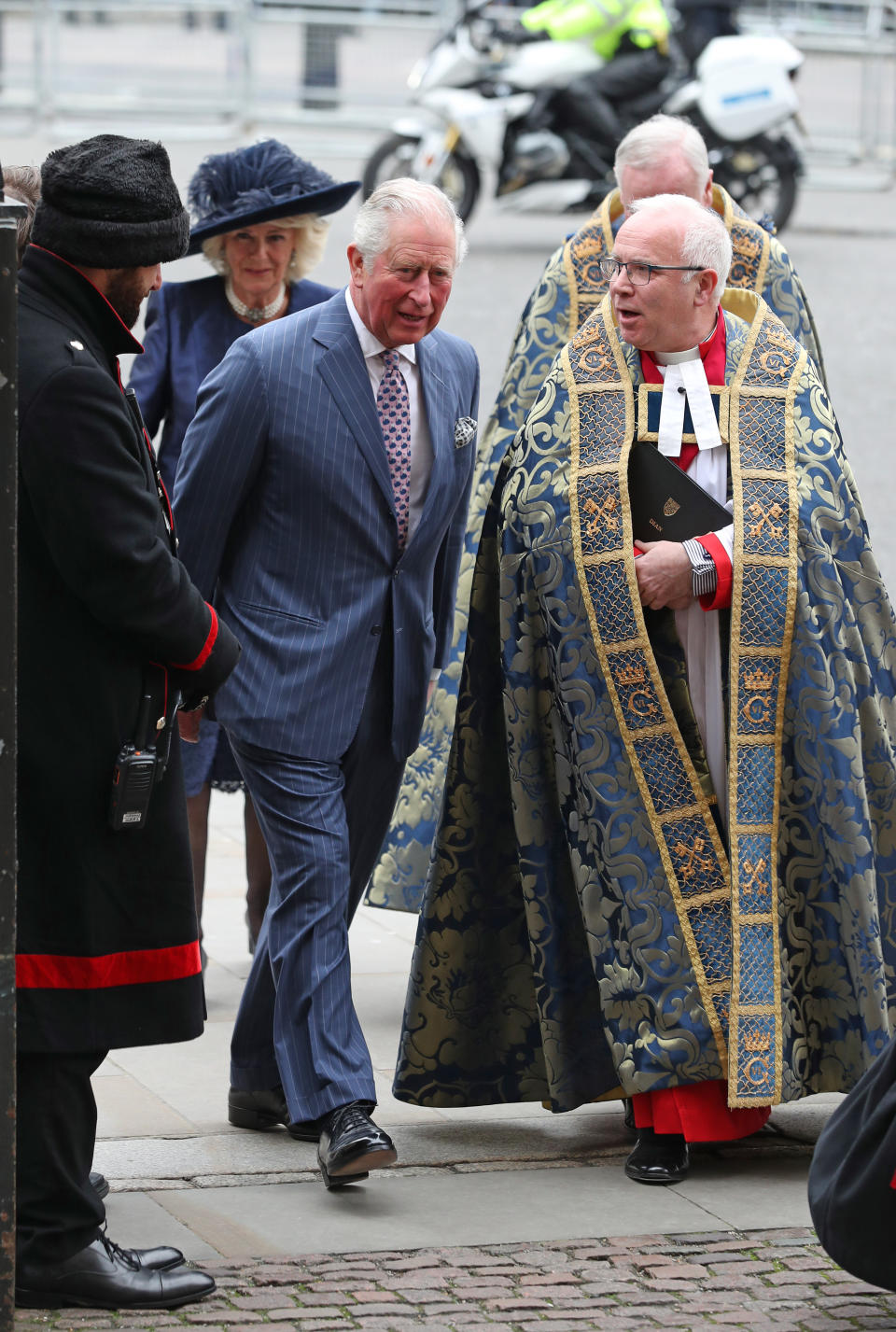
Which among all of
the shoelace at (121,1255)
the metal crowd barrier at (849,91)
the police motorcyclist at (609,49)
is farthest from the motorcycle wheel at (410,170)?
the shoelace at (121,1255)

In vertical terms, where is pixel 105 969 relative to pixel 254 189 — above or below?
below

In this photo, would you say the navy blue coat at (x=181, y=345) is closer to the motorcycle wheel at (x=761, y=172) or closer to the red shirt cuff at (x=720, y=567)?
the red shirt cuff at (x=720, y=567)

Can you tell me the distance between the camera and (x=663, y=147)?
221 inches

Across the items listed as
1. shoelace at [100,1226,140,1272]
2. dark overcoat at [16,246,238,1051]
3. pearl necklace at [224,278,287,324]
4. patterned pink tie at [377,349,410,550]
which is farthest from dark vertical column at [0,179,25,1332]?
pearl necklace at [224,278,287,324]

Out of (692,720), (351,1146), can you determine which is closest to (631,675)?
(692,720)

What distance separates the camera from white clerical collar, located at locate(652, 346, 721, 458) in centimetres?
457

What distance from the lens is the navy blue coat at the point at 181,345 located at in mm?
5484

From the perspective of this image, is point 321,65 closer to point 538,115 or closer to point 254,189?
point 538,115

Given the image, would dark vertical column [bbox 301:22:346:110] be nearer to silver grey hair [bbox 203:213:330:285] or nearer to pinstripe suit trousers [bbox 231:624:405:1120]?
silver grey hair [bbox 203:213:330:285]

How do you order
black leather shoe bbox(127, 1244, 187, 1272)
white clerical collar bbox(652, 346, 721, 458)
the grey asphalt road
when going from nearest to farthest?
black leather shoe bbox(127, 1244, 187, 1272) → white clerical collar bbox(652, 346, 721, 458) → the grey asphalt road

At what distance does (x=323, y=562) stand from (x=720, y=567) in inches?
30.0

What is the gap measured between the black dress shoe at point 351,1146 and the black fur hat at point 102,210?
158cm

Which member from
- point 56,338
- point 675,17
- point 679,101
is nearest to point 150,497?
point 56,338

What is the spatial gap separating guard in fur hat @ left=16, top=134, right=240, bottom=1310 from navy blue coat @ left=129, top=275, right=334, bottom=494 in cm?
180
